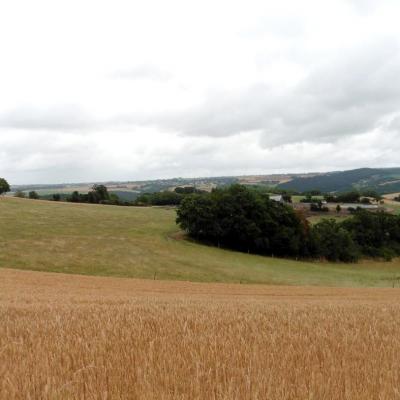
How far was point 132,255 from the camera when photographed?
182 feet

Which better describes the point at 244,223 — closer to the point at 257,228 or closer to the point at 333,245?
the point at 257,228

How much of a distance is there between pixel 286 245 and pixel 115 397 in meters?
70.2

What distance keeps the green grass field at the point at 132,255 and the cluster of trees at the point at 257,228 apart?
12.0 feet

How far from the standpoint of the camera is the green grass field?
1928 inches

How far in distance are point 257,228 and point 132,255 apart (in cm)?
2310

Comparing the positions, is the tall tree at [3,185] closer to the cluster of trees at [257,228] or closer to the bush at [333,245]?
the cluster of trees at [257,228]

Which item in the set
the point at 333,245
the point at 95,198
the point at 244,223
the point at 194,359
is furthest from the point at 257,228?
the point at 194,359

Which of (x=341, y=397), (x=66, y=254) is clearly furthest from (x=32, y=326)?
(x=66, y=254)

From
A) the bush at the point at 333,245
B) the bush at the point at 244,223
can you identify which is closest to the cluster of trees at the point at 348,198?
the bush at the point at 333,245

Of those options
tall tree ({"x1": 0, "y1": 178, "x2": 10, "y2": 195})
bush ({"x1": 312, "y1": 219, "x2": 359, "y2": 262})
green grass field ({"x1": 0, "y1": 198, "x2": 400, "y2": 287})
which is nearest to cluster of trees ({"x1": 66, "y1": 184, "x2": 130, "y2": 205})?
tall tree ({"x1": 0, "y1": 178, "x2": 10, "y2": 195})

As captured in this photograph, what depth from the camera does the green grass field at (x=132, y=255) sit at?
48969 millimetres

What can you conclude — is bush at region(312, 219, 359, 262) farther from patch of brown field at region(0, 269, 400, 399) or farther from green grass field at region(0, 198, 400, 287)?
patch of brown field at region(0, 269, 400, 399)

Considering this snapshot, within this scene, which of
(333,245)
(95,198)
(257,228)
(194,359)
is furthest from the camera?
(95,198)

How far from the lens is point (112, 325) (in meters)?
5.36
